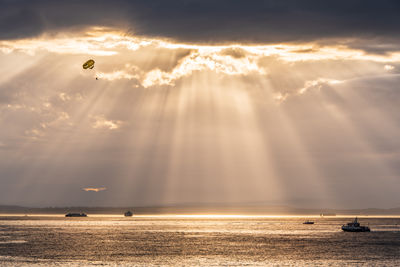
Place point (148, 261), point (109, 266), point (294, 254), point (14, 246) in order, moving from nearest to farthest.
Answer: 1. point (109, 266)
2. point (148, 261)
3. point (294, 254)
4. point (14, 246)

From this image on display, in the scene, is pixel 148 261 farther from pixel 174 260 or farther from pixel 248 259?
pixel 248 259

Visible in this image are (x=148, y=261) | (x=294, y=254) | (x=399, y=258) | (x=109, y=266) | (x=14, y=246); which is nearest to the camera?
(x=109, y=266)

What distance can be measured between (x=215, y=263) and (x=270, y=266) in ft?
39.5

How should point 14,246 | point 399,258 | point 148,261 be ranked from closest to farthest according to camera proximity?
point 148,261 → point 399,258 → point 14,246

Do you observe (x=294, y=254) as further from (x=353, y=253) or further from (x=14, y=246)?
(x=14, y=246)

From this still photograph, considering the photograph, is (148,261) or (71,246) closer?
(148,261)

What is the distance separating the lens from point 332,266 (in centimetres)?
13525

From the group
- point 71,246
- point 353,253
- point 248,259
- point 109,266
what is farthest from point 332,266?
point 71,246

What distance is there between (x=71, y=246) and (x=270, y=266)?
73051 mm

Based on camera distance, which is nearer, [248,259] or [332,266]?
[332,266]

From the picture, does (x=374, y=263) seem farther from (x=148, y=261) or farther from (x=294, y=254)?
(x=148, y=261)

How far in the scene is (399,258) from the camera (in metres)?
152

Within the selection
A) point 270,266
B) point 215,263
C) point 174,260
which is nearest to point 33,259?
point 174,260

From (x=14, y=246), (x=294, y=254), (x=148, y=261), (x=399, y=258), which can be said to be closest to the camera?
(x=148, y=261)
